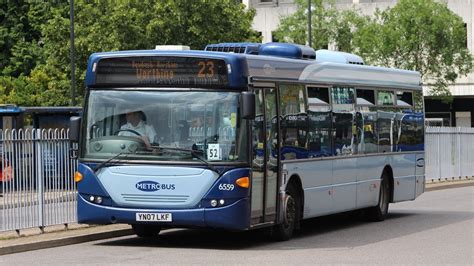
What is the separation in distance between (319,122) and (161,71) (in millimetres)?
3594

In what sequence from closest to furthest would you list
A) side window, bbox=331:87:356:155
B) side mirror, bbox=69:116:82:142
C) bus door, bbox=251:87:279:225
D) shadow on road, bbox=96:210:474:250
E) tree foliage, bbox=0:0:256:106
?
1. bus door, bbox=251:87:279:225
2. side mirror, bbox=69:116:82:142
3. shadow on road, bbox=96:210:474:250
4. side window, bbox=331:87:356:155
5. tree foliage, bbox=0:0:256:106

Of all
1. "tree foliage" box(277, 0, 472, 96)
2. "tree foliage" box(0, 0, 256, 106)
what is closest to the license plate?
"tree foliage" box(0, 0, 256, 106)

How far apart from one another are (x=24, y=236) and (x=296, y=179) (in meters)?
4.20

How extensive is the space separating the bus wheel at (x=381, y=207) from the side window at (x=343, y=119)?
2225mm

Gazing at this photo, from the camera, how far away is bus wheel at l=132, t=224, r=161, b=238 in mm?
19047

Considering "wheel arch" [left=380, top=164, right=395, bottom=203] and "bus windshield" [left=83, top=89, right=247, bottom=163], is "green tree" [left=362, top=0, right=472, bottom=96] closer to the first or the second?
"wheel arch" [left=380, top=164, right=395, bottom=203]

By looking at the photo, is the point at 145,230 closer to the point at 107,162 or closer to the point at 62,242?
the point at 62,242

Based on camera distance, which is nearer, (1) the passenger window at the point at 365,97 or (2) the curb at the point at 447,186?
(1) the passenger window at the point at 365,97

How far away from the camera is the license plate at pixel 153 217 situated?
17.1m

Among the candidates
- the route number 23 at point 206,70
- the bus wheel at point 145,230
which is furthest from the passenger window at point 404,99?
the route number 23 at point 206,70

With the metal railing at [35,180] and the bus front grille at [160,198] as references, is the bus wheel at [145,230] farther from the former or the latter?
the bus front grille at [160,198]

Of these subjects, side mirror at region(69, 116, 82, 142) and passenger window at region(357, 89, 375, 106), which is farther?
passenger window at region(357, 89, 375, 106)

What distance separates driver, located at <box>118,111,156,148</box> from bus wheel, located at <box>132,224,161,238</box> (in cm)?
201

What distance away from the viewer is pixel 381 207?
23859mm
